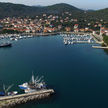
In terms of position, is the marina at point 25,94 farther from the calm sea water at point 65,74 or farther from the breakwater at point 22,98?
the calm sea water at point 65,74

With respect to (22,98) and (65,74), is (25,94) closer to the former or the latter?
(22,98)

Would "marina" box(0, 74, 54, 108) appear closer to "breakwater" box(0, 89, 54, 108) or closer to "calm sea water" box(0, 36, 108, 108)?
"breakwater" box(0, 89, 54, 108)

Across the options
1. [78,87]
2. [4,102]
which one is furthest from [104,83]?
[4,102]

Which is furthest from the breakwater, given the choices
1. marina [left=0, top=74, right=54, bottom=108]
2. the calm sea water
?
the calm sea water

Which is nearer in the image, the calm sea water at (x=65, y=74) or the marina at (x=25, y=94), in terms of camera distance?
the marina at (x=25, y=94)

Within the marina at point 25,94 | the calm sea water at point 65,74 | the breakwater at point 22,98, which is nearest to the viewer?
the breakwater at point 22,98

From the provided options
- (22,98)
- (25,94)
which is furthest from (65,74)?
(22,98)

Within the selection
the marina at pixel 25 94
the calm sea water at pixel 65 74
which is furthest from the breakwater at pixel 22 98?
the calm sea water at pixel 65 74
